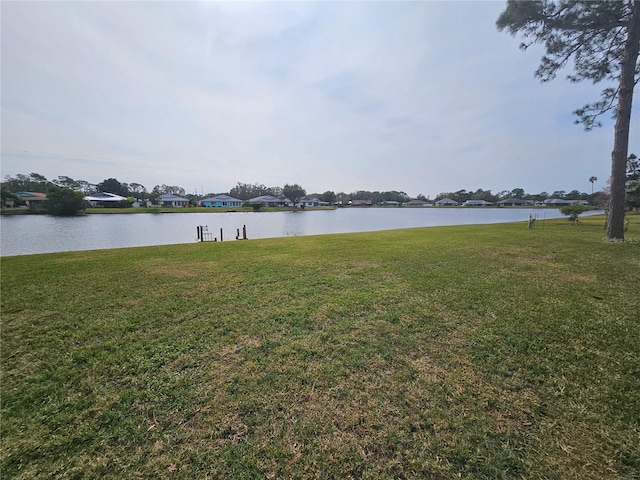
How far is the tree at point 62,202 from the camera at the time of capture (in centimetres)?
3784

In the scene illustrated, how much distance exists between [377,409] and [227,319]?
2447 millimetres

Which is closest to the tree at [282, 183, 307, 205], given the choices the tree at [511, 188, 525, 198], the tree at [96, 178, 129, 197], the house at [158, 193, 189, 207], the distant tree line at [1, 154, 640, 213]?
the distant tree line at [1, 154, 640, 213]

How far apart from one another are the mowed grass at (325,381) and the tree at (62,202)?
148 feet

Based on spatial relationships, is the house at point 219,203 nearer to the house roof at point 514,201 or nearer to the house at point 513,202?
the house at point 513,202

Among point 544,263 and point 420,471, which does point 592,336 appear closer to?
point 420,471

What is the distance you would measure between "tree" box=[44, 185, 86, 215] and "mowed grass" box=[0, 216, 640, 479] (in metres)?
45.2

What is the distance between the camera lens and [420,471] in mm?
1699

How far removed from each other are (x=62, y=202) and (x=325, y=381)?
168ft

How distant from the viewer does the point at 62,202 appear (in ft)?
124

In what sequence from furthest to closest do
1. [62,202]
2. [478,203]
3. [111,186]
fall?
[478,203] < [111,186] < [62,202]

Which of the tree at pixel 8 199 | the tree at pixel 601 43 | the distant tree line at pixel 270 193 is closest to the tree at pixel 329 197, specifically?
the distant tree line at pixel 270 193

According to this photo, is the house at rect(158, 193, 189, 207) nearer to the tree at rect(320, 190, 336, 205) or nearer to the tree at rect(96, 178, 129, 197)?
the tree at rect(96, 178, 129, 197)

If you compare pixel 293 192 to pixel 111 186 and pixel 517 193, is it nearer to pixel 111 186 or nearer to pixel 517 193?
pixel 111 186

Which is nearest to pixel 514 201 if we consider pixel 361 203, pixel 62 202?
pixel 361 203
